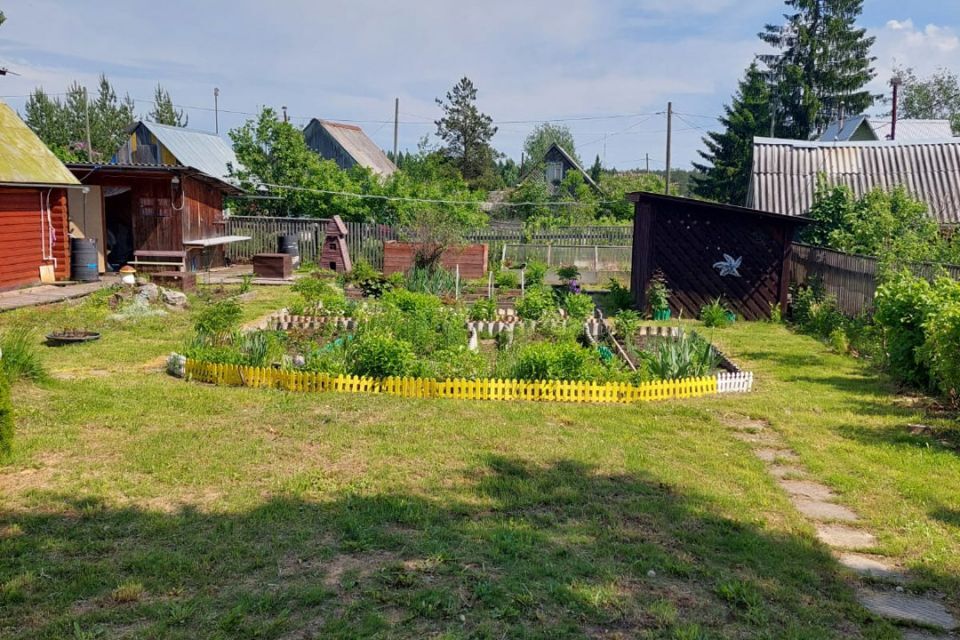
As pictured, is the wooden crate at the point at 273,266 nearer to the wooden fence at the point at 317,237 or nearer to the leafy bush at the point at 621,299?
the wooden fence at the point at 317,237

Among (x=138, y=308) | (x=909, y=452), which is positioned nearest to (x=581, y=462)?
(x=909, y=452)

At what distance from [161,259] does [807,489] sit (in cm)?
1926

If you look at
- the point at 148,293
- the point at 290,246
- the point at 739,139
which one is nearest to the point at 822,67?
the point at 739,139

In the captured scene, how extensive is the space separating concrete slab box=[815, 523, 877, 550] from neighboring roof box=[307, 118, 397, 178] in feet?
152

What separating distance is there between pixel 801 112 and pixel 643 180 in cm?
1006

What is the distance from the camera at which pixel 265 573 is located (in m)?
4.31

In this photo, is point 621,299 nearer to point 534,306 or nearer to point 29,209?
point 534,306

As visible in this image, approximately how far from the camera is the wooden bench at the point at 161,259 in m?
20.5

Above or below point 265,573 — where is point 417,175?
above

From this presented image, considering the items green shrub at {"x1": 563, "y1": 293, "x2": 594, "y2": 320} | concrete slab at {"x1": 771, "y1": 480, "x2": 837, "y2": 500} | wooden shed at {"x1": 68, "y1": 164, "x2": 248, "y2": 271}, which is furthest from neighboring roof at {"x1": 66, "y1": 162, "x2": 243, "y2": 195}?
concrete slab at {"x1": 771, "y1": 480, "x2": 837, "y2": 500}

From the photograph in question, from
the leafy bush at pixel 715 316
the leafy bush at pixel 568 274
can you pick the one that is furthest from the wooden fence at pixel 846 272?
the leafy bush at pixel 568 274

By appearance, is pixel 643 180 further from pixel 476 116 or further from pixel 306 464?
pixel 306 464

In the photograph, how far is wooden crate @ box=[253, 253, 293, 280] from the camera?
836 inches

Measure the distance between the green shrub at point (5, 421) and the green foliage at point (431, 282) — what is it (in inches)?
450
